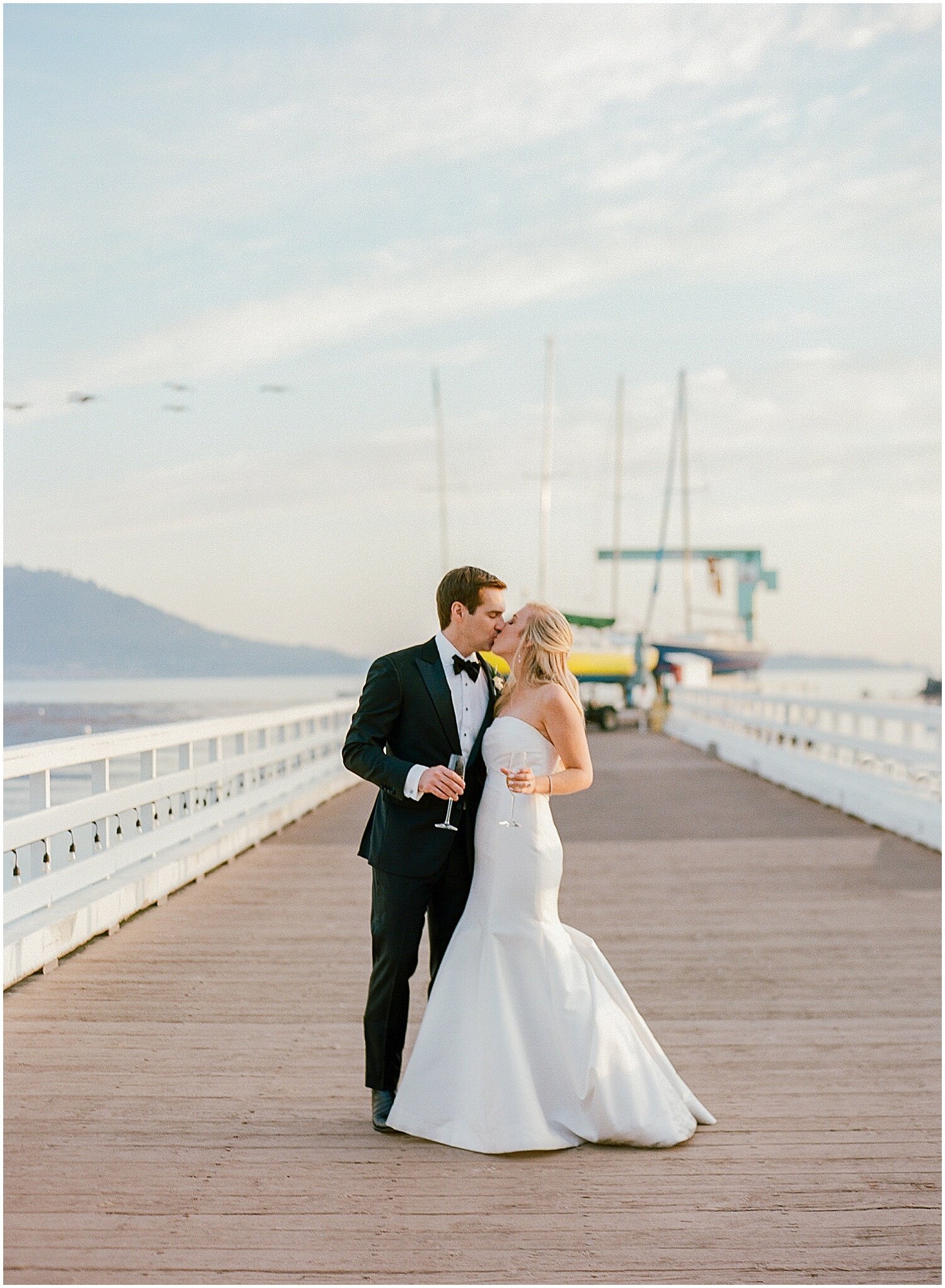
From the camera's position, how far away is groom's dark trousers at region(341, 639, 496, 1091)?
15.7 ft

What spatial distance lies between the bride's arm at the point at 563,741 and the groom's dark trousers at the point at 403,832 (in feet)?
0.91

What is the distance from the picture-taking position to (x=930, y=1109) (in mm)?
5270

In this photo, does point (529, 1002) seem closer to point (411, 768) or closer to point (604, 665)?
point (411, 768)

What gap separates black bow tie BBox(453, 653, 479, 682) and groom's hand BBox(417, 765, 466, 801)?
418 mm

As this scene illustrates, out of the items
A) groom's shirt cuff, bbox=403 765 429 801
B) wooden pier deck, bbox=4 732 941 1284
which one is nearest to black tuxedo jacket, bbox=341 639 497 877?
groom's shirt cuff, bbox=403 765 429 801

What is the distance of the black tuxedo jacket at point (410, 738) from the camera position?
15.7 ft

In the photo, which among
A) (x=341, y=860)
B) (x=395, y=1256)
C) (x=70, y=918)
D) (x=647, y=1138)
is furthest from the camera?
(x=341, y=860)

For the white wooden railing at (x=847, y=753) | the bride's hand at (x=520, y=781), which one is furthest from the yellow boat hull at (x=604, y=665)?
the bride's hand at (x=520, y=781)

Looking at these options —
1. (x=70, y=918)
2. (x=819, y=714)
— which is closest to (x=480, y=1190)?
(x=70, y=918)

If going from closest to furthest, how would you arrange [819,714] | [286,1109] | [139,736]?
[286,1109] → [139,736] → [819,714]

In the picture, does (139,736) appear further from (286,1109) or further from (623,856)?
(623,856)

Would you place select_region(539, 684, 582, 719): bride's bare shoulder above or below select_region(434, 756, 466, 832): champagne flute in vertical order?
above

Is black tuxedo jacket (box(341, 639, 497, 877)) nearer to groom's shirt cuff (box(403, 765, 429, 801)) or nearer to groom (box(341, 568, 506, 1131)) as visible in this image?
groom (box(341, 568, 506, 1131))

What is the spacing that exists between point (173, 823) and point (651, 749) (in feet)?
68.4
